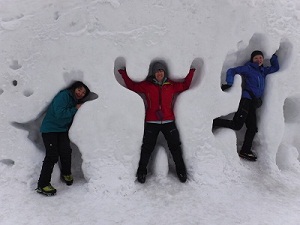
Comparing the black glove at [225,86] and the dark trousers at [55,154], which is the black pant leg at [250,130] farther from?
the dark trousers at [55,154]

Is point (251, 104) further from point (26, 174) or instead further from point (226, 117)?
point (26, 174)

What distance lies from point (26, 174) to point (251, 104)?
Result: 3136 mm

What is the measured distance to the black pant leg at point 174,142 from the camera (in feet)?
13.7

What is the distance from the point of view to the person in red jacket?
13.6 ft

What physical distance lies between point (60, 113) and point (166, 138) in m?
1.35

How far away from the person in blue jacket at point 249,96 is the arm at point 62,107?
2018 millimetres

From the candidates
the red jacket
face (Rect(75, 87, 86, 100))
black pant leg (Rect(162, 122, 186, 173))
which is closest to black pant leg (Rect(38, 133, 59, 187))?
face (Rect(75, 87, 86, 100))

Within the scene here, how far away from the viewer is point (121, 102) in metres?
4.11

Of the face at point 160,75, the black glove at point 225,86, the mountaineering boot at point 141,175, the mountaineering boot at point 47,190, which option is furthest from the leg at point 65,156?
the black glove at point 225,86

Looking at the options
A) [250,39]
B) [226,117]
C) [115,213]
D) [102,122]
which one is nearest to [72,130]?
[102,122]

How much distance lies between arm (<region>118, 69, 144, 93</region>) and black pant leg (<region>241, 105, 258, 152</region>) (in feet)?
5.36

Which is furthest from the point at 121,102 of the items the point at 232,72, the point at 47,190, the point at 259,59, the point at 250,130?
the point at 259,59

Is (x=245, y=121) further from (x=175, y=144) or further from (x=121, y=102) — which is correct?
(x=121, y=102)

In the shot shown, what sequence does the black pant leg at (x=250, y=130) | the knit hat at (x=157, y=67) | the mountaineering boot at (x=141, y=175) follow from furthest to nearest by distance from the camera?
1. the black pant leg at (x=250, y=130)
2. the knit hat at (x=157, y=67)
3. the mountaineering boot at (x=141, y=175)
